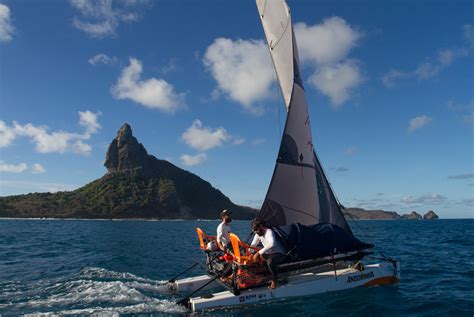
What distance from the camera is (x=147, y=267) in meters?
19.2

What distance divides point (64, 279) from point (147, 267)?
4.58 m

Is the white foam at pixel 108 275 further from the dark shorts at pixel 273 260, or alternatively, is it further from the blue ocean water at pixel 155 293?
the dark shorts at pixel 273 260

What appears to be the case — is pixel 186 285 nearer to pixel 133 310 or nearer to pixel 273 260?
pixel 133 310

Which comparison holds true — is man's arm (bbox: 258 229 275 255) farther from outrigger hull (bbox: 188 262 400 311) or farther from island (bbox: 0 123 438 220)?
island (bbox: 0 123 438 220)

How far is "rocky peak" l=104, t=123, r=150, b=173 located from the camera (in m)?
167

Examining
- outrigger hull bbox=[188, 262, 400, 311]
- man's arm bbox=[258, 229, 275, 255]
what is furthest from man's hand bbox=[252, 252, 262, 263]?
outrigger hull bbox=[188, 262, 400, 311]

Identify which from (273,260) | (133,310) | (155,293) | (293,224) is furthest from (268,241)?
(155,293)

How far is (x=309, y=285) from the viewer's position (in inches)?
504

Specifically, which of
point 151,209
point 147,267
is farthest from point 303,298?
point 151,209

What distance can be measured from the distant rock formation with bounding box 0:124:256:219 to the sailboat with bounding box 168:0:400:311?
422 feet

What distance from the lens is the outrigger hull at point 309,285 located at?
37.5ft

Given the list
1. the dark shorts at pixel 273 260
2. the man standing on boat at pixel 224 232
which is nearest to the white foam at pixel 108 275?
the man standing on boat at pixel 224 232

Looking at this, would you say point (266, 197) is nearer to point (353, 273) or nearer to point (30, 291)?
point (353, 273)

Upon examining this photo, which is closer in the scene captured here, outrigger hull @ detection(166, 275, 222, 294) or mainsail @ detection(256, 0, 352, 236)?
outrigger hull @ detection(166, 275, 222, 294)
